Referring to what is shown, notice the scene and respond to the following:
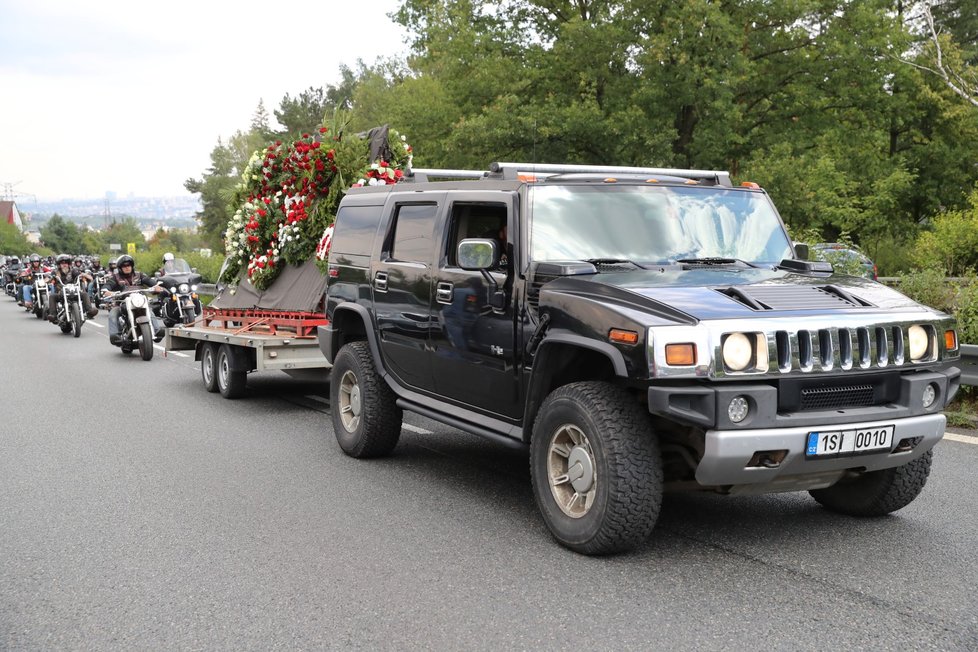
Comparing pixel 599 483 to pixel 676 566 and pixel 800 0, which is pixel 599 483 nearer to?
pixel 676 566

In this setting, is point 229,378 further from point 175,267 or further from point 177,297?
point 175,267

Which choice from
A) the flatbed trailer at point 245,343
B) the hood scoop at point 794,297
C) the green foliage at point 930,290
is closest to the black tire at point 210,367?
the flatbed trailer at point 245,343

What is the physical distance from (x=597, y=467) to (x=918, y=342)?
1745 mm

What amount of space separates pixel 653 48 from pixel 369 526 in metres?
22.3

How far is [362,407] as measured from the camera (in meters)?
7.52

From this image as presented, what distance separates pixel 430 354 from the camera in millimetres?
6730

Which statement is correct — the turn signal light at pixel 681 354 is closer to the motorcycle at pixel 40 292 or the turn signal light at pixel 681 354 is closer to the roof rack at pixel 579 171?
the roof rack at pixel 579 171

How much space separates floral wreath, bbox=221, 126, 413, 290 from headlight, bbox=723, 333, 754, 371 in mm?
6443

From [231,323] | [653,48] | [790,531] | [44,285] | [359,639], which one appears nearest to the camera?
[359,639]

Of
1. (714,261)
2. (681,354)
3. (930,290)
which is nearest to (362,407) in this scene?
(714,261)

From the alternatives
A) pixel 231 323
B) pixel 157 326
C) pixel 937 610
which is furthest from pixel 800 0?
pixel 937 610

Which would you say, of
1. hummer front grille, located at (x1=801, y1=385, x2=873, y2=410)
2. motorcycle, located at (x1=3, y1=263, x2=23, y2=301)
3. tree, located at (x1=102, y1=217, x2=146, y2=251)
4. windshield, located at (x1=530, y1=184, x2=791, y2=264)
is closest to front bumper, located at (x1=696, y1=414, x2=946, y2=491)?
hummer front grille, located at (x1=801, y1=385, x2=873, y2=410)

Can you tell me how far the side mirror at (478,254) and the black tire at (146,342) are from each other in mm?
11506

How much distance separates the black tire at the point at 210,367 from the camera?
11.9 m
